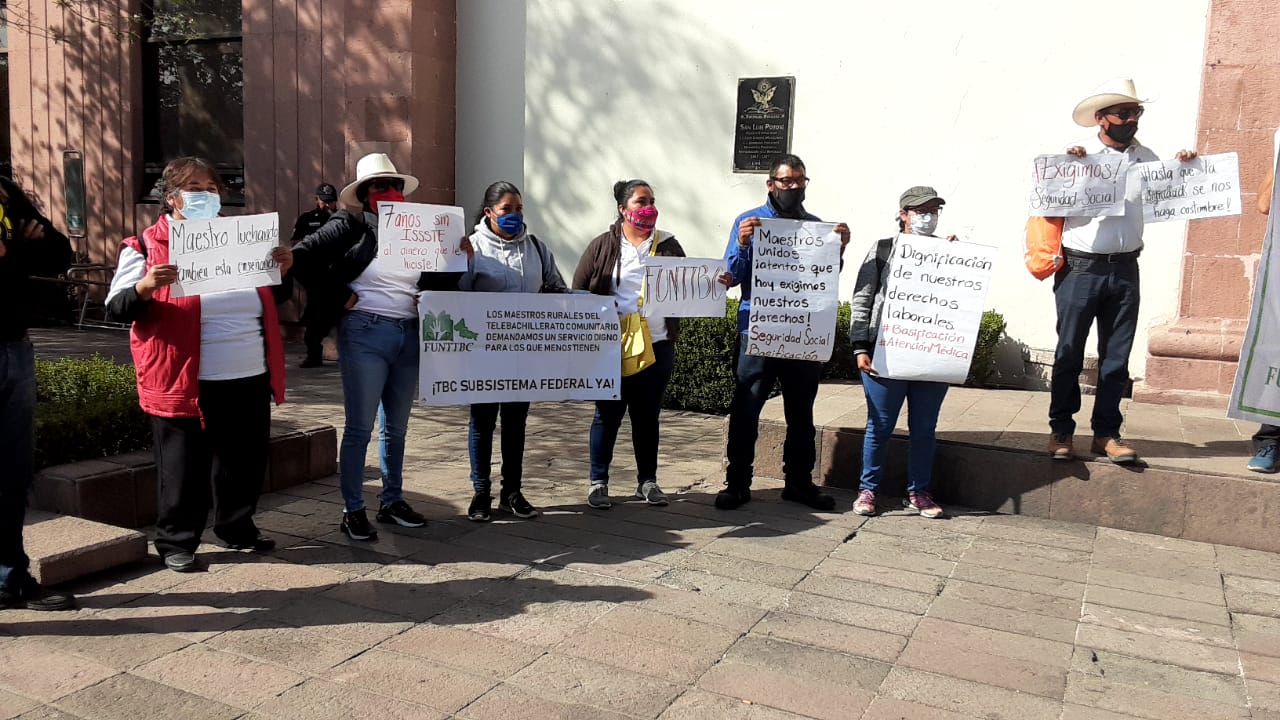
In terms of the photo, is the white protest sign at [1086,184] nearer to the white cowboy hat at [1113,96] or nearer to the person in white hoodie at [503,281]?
the white cowboy hat at [1113,96]

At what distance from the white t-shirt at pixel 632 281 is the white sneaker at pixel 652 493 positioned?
0.87 meters

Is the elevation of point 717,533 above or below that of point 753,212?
below

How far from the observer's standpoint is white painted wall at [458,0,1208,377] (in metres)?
9.16

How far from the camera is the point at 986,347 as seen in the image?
31.4 feet

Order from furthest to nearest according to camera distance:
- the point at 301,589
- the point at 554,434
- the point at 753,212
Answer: the point at 554,434
the point at 753,212
the point at 301,589

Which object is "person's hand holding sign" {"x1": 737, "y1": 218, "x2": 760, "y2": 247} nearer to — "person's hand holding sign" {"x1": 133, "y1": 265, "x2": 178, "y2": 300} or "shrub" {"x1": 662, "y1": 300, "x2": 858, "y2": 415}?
"person's hand holding sign" {"x1": 133, "y1": 265, "x2": 178, "y2": 300}

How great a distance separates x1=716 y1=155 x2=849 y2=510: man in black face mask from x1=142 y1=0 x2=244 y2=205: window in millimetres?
9059

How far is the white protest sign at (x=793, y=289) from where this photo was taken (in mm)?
5996

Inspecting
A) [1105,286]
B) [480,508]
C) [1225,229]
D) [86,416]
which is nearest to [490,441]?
[480,508]

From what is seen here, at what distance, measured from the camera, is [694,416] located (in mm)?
9352

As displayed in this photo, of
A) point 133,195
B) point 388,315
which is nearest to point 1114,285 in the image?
point 388,315

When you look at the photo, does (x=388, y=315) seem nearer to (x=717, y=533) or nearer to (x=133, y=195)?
(x=717, y=533)

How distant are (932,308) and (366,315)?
119 inches

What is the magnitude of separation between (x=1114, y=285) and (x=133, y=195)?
1221 cm
